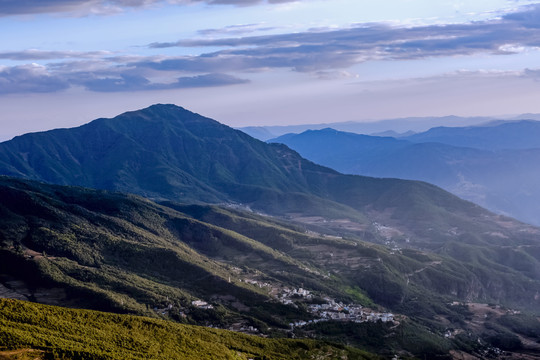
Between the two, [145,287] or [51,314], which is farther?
[145,287]

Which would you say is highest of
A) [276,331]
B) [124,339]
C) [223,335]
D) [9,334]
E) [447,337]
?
[9,334]

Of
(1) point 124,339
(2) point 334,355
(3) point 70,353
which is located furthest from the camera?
(2) point 334,355

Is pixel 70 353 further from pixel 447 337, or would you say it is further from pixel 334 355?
pixel 447 337

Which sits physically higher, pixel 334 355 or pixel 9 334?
pixel 9 334

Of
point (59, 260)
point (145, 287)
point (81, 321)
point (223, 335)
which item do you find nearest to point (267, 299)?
point (145, 287)

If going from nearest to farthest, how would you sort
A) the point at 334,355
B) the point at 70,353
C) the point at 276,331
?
the point at 70,353 < the point at 334,355 < the point at 276,331

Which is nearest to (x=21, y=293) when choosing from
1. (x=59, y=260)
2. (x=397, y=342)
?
(x=59, y=260)

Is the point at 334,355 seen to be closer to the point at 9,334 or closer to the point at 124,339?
the point at 124,339
